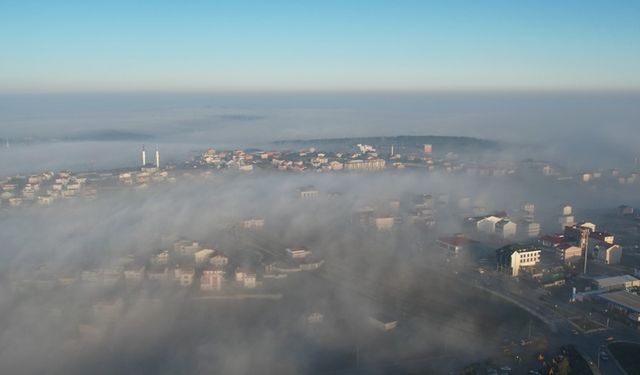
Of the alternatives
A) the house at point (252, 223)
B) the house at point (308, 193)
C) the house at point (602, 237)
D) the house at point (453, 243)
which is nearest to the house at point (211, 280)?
the house at point (252, 223)

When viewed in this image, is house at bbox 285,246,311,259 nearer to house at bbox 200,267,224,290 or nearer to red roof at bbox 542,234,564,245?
house at bbox 200,267,224,290

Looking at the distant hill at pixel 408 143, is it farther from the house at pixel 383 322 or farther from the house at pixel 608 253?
the house at pixel 383 322

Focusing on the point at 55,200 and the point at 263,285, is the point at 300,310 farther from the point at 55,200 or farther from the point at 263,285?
the point at 55,200

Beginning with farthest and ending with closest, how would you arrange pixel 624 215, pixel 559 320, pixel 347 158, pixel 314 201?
pixel 347 158 → pixel 314 201 → pixel 624 215 → pixel 559 320

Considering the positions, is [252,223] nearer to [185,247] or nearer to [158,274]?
[185,247]

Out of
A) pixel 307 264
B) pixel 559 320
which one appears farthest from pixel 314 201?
pixel 559 320

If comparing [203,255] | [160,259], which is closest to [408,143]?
[203,255]

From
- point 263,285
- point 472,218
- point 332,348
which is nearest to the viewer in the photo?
point 332,348
